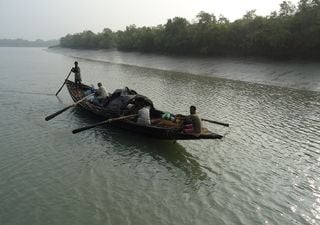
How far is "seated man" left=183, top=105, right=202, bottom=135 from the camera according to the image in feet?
51.6

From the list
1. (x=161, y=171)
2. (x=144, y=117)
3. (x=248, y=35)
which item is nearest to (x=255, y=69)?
(x=248, y=35)

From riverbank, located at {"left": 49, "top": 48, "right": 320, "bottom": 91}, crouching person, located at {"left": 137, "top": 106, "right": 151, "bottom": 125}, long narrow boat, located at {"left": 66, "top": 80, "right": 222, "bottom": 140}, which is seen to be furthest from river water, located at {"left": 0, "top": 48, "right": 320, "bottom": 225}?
riverbank, located at {"left": 49, "top": 48, "right": 320, "bottom": 91}

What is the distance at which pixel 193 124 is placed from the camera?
15797 mm

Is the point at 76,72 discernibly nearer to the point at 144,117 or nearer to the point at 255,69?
the point at 144,117

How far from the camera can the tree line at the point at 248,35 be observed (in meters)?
47.2

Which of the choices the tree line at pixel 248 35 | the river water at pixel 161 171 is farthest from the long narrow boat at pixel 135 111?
the tree line at pixel 248 35

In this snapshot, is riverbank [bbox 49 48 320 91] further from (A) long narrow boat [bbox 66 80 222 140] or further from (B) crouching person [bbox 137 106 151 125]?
(B) crouching person [bbox 137 106 151 125]

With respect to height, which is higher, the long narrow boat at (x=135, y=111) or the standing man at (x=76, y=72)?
the standing man at (x=76, y=72)

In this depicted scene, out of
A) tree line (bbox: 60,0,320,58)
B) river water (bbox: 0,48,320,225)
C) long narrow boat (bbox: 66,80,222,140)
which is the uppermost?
tree line (bbox: 60,0,320,58)

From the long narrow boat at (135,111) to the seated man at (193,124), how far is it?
0.27 m

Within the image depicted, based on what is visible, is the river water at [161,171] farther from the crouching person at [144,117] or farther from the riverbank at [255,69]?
the riverbank at [255,69]

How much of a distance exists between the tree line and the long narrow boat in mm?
34343

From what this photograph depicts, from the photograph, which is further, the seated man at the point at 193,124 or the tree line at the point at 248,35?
the tree line at the point at 248,35

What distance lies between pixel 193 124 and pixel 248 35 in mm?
44401
